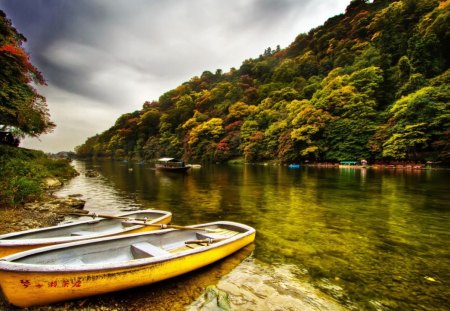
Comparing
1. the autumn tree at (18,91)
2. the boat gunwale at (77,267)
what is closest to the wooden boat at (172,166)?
the autumn tree at (18,91)

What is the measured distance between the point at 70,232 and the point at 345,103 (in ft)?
181

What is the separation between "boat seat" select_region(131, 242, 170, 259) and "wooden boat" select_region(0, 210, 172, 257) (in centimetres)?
153

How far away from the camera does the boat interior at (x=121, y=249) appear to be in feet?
18.7

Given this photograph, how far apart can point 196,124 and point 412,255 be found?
83.6m

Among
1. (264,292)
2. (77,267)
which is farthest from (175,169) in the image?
(77,267)

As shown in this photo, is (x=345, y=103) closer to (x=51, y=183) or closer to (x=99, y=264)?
(x=51, y=183)

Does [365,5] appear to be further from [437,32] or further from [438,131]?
[438,131]

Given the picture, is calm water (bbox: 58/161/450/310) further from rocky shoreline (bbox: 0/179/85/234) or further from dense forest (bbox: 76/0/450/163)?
dense forest (bbox: 76/0/450/163)

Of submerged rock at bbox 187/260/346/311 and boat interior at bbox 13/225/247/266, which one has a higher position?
boat interior at bbox 13/225/247/266

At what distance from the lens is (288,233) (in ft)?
34.5

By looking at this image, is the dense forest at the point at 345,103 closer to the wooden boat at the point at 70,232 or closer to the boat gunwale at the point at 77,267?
the wooden boat at the point at 70,232

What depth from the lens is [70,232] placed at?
8.16 m

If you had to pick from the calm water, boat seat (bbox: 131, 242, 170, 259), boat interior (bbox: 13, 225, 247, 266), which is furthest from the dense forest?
boat seat (bbox: 131, 242, 170, 259)

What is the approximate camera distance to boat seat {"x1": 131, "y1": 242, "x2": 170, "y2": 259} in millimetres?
6264
